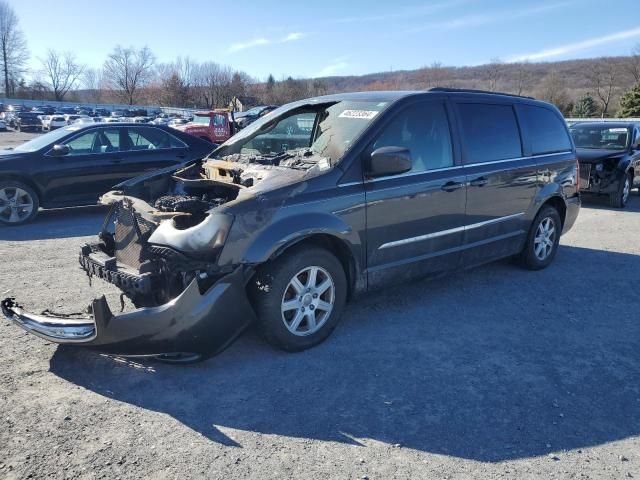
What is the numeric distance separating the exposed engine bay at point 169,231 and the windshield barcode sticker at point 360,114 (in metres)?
0.79

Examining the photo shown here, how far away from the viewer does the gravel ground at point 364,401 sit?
2.71m

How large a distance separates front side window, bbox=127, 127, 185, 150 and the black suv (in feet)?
15.0

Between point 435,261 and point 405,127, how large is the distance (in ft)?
4.00

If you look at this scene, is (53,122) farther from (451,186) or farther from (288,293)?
(288,293)

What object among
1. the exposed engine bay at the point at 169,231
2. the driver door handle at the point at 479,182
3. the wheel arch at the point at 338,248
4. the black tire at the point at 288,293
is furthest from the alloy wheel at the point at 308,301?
the driver door handle at the point at 479,182

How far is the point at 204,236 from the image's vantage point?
3.43 metres

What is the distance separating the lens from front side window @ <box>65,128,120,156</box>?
8.75m

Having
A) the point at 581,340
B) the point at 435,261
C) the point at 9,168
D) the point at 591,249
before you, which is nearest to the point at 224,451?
the point at 435,261

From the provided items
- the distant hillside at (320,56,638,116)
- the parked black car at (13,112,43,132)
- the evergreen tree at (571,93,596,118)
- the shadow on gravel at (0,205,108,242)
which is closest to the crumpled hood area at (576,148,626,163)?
the shadow on gravel at (0,205,108,242)

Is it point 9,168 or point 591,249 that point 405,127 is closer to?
point 591,249

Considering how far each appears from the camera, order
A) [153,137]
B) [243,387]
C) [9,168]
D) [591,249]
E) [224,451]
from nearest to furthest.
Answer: [224,451] → [243,387] → [591,249] → [9,168] → [153,137]

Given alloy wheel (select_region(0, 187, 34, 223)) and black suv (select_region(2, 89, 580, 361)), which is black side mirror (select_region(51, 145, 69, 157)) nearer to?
alloy wheel (select_region(0, 187, 34, 223))

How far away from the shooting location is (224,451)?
109 inches

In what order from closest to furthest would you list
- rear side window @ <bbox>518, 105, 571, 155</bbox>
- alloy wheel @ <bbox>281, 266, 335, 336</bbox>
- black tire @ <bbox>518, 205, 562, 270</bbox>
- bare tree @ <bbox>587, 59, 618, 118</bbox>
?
alloy wheel @ <bbox>281, 266, 335, 336</bbox>, rear side window @ <bbox>518, 105, 571, 155</bbox>, black tire @ <bbox>518, 205, 562, 270</bbox>, bare tree @ <bbox>587, 59, 618, 118</bbox>
